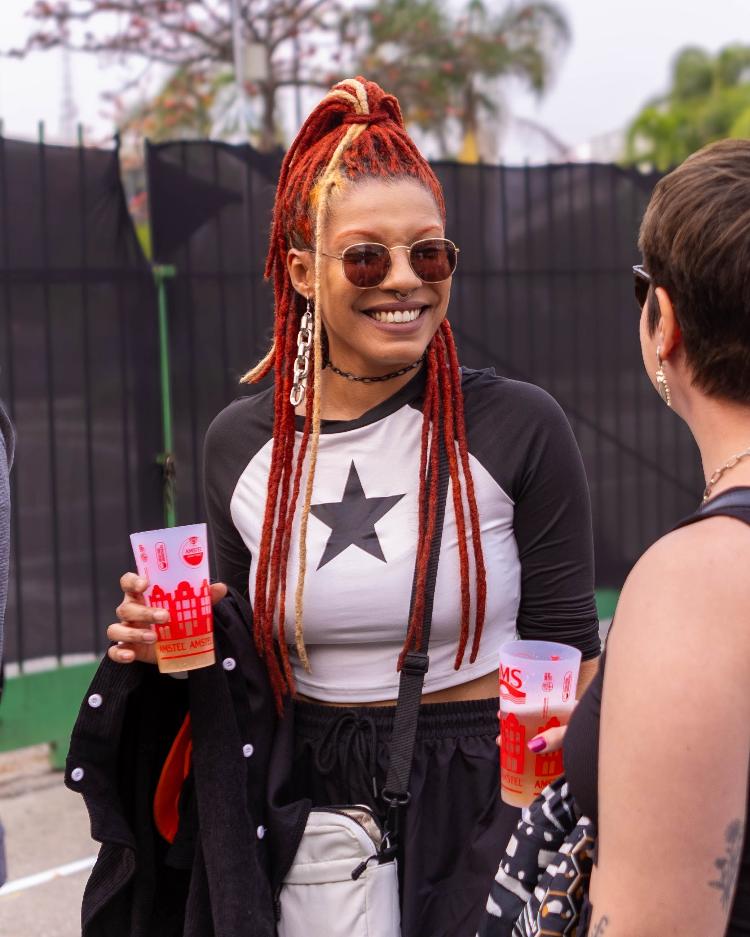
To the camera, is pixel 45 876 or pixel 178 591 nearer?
pixel 178 591

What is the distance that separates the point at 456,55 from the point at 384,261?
74.3ft

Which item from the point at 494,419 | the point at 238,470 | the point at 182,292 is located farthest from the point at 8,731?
the point at 494,419

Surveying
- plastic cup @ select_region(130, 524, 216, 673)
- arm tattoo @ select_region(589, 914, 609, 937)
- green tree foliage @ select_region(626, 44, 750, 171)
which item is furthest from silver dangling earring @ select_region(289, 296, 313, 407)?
green tree foliage @ select_region(626, 44, 750, 171)

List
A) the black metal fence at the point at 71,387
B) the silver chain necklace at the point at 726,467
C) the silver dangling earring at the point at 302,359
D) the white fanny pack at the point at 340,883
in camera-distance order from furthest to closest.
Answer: the black metal fence at the point at 71,387 → the silver dangling earring at the point at 302,359 → the white fanny pack at the point at 340,883 → the silver chain necklace at the point at 726,467

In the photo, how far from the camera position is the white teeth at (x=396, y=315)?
225 cm

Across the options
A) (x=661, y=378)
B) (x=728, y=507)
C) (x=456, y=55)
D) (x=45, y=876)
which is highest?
(x=456, y=55)

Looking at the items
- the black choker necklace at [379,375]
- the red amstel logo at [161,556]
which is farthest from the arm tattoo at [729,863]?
the black choker necklace at [379,375]

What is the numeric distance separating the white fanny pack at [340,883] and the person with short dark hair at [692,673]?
72 cm

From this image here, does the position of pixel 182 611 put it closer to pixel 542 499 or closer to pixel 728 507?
pixel 542 499

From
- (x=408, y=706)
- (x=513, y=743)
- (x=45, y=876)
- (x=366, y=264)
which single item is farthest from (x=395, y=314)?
(x=45, y=876)

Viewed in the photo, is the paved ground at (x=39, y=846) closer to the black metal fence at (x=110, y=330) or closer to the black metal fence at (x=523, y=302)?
the black metal fence at (x=110, y=330)

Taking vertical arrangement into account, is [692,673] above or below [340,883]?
above

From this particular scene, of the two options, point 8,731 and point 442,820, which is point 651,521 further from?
point 442,820

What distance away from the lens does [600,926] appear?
1280 millimetres
